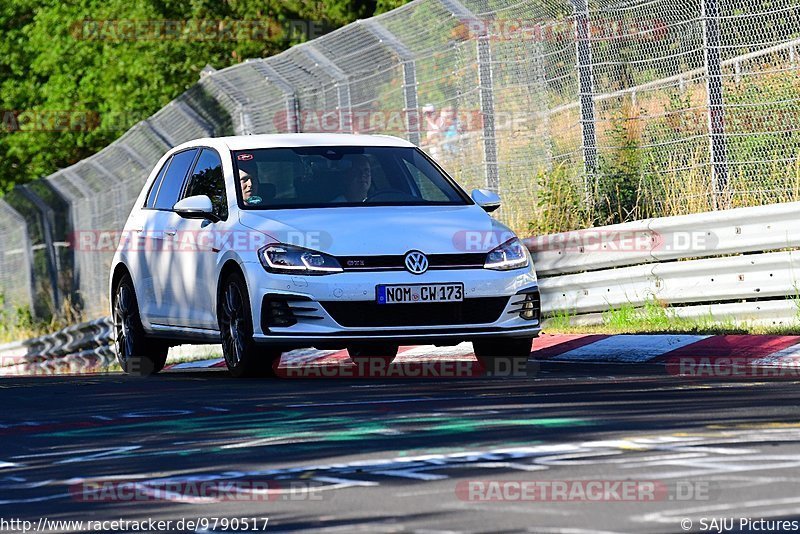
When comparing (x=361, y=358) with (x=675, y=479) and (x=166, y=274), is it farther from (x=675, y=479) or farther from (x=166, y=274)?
(x=675, y=479)

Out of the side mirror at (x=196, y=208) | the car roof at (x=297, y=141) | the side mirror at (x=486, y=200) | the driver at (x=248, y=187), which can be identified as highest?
the car roof at (x=297, y=141)

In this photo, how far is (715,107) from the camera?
1457 cm

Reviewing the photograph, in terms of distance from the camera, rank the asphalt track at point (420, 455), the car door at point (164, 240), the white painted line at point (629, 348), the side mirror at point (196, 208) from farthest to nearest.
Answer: the car door at point (164, 240), the white painted line at point (629, 348), the side mirror at point (196, 208), the asphalt track at point (420, 455)

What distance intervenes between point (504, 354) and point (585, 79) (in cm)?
445

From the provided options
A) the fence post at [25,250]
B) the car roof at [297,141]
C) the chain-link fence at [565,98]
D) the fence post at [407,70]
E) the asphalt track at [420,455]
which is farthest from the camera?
the fence post at [25,250]

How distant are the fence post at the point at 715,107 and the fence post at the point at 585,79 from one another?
4.53 feet

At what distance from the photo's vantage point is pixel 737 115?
47.6 ft

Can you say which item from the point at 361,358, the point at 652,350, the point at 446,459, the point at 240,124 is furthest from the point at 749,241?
the point at 240,124

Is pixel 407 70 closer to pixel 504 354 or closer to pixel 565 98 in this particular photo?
pixel 565 98

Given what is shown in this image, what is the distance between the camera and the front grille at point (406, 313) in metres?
11.0

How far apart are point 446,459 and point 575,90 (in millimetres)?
9439

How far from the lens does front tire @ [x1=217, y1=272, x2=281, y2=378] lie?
11430 mm

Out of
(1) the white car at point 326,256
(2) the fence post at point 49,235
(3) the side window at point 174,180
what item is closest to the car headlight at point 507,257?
(1) the white car at point 326,256

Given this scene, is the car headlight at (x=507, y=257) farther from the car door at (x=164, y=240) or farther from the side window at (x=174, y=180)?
the side window at (x=174, y=180)
